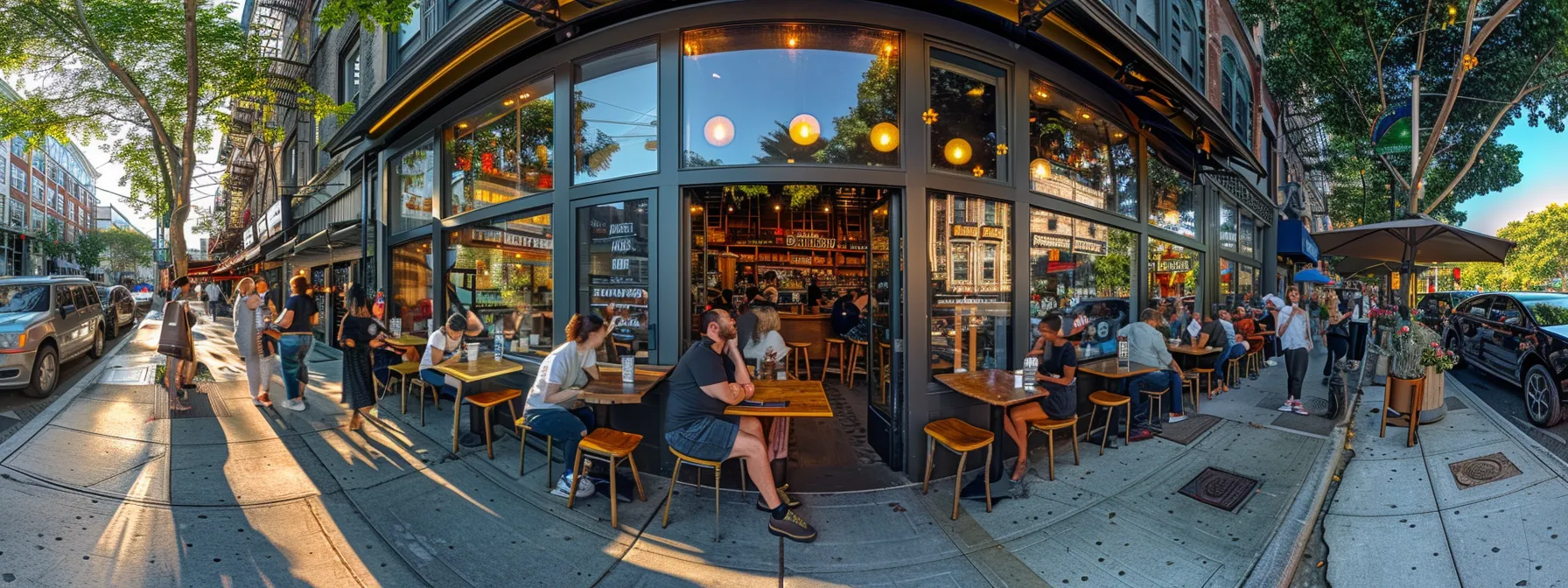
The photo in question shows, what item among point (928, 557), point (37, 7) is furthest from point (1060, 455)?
point (37, 7)

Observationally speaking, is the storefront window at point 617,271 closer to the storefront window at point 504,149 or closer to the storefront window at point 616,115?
the storefront window at point 616,115

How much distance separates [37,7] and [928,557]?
15579 mm

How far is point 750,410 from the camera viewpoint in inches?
169

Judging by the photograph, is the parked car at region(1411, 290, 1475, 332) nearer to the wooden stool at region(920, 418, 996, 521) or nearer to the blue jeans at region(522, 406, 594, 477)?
the wooden stool at region(920, 418, 996, 521)

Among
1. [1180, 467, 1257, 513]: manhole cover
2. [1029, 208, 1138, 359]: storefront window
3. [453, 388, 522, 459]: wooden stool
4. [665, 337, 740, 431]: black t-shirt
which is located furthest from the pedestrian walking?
[1180, 467, 1257, 513]: manhole cover

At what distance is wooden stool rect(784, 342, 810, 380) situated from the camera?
9.63m

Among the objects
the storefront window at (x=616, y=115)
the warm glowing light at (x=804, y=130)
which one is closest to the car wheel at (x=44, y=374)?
the storefront window at (x=616, y=115)

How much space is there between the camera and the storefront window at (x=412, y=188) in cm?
901

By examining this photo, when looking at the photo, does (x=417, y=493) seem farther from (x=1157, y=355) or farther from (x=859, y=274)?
(x=859, y=274)

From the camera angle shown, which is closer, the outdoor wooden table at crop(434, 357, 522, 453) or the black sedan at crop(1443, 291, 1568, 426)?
the outdoor wooden table at crop(434, 357, 522, 453)

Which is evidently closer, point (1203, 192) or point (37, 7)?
point (37, 7)

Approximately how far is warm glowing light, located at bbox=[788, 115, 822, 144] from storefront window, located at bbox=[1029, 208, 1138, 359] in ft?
8.98

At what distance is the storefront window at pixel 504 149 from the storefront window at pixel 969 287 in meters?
4.49

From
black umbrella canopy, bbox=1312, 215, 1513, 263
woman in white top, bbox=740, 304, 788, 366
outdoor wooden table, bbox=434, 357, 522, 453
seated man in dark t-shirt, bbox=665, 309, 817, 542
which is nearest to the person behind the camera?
seated man in dark t-shirt, bbox=665, 309, 817, 542
